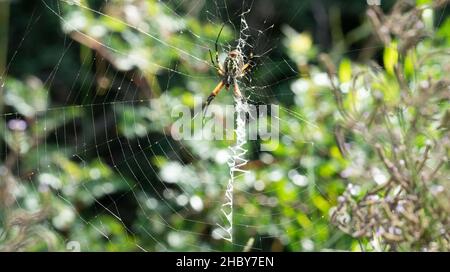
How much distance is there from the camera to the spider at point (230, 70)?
9.04ft

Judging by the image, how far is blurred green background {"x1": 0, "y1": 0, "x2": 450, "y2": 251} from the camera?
227cm

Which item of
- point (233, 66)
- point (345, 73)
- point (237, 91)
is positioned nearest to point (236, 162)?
point (237, 91)

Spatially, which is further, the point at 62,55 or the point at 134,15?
the point at 62,55

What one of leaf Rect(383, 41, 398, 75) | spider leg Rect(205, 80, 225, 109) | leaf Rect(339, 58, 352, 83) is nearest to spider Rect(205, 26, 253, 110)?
spider leg Rect(205, 80, 225, 109)

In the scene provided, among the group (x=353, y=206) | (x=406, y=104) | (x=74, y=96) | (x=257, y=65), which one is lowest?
(x=353, y=206)

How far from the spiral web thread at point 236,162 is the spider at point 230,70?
0.08 m

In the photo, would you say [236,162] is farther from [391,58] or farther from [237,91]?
[391,58]

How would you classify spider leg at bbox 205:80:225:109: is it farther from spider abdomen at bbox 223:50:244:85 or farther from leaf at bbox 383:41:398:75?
leaf at bbox 383:41:398:75

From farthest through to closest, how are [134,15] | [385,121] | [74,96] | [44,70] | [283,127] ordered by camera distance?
[44,70] → [74,96] → [134,15] → [283,127] → [385,121]

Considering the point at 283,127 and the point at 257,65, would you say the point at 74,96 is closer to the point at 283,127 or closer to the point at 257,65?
the point at 257,65

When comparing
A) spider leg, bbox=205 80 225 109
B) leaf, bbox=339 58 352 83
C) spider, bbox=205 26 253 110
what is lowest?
leaf, bbox=339 58 352 83

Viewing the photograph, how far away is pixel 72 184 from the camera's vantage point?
2787 mm

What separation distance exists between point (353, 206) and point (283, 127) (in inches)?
40.6

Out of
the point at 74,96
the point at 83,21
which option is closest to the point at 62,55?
the point at 74,96
